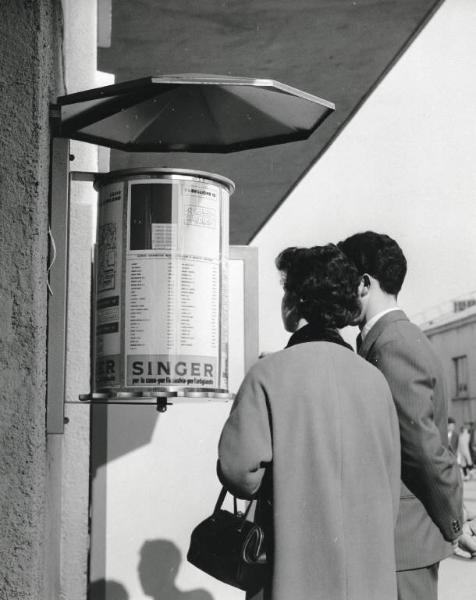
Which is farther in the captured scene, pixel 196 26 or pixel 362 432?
pixel 196 26

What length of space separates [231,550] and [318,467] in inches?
15.6

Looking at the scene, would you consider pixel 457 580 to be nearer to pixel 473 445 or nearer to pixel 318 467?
pixel 318 467

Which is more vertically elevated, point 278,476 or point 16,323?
point 16,323

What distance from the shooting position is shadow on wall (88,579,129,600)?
15.7 ft

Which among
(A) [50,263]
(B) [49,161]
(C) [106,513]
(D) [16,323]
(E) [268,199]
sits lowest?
(C) [106,513]

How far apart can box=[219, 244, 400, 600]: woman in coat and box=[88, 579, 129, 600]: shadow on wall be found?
2134mm

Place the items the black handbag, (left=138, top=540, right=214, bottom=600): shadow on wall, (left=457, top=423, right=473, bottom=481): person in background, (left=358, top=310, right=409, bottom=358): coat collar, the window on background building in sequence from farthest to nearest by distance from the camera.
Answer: the window on background building → (left=457, top=423, right=473, bottom=481): person in background → (left=138, top=540, right=214, bottom=600): shadow on wall → (left=358, top=310, right=409, bottom=358): coat collar → the black handbag

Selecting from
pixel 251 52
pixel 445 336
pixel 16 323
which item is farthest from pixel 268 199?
pixel 445 336

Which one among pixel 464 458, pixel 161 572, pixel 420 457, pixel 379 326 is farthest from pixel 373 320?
pixel 464 458

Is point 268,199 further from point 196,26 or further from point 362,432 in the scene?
point 362,432

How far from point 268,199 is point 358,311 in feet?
35.0

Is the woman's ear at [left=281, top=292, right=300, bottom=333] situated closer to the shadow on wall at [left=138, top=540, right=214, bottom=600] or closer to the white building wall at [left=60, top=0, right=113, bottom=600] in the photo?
the white building wall at [left=60, top=0, right=113, bottom=600]

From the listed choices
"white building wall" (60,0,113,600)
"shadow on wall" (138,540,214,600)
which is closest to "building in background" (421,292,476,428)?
"shadow on wall" (138,540,214,600)

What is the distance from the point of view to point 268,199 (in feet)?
45.2
